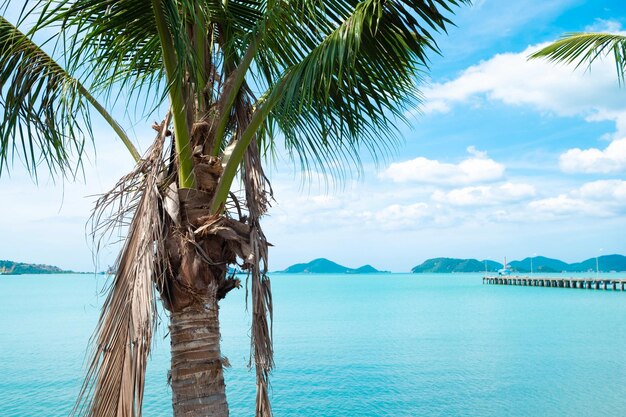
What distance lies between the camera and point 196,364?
159 inches

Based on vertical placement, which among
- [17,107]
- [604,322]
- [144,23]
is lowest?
[604,322]

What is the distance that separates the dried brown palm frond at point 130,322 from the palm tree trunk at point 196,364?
41 cm

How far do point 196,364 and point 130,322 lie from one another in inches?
24.1

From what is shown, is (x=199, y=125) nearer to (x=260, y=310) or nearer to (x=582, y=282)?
(x=260, y=310)

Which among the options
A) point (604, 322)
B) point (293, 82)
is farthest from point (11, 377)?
point (604, 322)

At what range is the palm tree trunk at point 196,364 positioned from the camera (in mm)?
4012

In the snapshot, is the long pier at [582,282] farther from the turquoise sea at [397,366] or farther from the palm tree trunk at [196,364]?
the palm tree trunk at [196,364]

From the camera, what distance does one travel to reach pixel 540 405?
1972 cm

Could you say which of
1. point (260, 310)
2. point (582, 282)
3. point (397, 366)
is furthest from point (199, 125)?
point (582, 282)

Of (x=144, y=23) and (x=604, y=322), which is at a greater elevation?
(x=144, y=23)

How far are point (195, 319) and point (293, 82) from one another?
5.77 ft

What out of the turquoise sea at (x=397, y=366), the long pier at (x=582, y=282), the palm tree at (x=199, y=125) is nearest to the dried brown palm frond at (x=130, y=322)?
the palm tree at (x=199, y=125)

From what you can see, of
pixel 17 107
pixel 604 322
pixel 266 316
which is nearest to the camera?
pixel 266 316

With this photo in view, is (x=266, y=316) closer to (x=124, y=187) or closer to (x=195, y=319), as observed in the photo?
(x=195, y=319)
